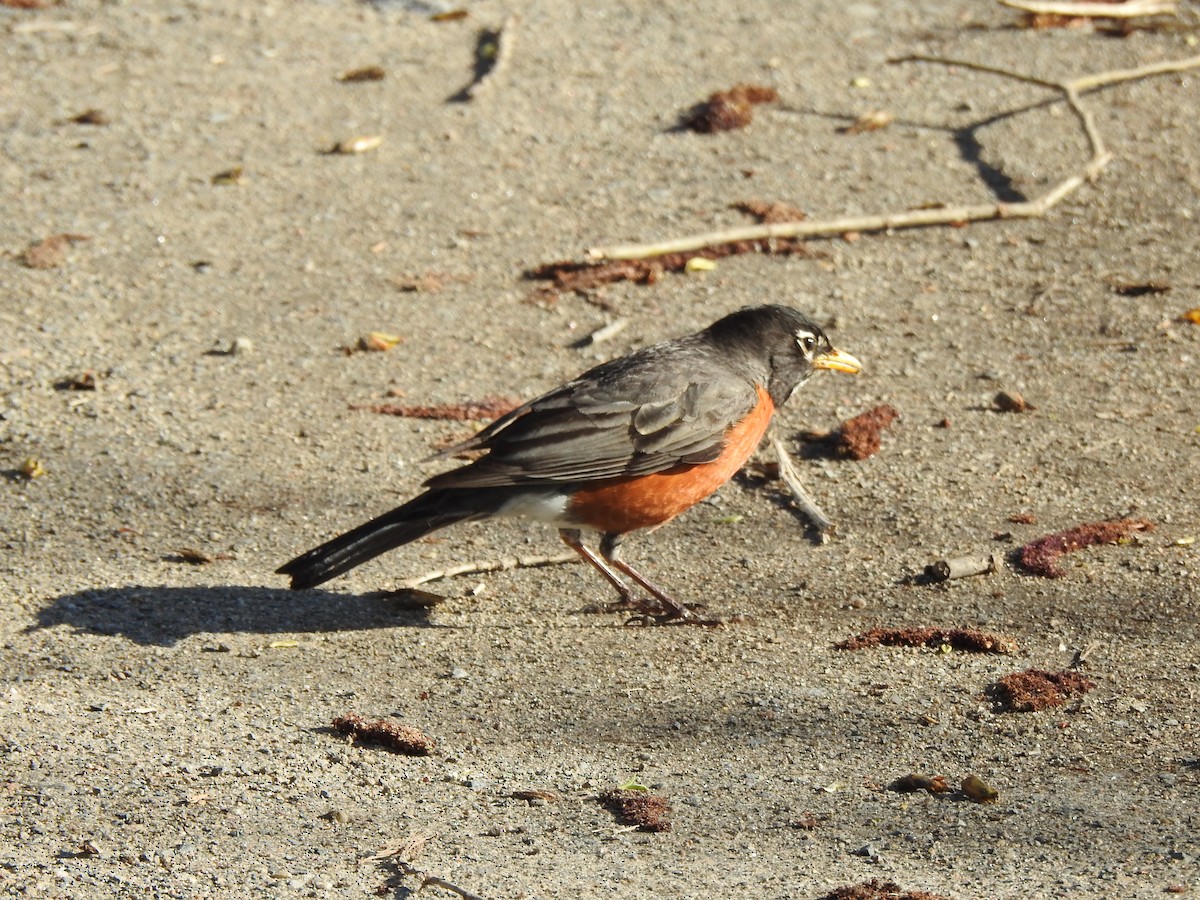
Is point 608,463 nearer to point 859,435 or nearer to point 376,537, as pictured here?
point 376,537

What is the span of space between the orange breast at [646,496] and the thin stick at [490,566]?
35 centimetres

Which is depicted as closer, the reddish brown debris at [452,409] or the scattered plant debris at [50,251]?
the reddish brown debris at [452,409]

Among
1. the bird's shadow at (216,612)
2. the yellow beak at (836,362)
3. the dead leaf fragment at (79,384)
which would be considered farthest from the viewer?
the dead leaf fragment at (79,384)

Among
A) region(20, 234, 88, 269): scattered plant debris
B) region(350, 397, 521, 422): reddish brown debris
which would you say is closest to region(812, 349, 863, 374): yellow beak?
region(350, 397, 521, 422): reddish brown debris

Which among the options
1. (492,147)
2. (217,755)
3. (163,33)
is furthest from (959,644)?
(163,33)

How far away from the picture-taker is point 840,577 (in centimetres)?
543

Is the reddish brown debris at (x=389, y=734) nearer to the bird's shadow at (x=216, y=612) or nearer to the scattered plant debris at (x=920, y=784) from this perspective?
the bird's shadow at (x=216, y=612)

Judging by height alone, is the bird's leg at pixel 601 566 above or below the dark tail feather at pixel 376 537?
below

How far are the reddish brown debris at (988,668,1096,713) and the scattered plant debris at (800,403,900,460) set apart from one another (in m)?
1.67

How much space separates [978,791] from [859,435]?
241 centimetres

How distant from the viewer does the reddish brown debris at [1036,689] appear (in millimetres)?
4496

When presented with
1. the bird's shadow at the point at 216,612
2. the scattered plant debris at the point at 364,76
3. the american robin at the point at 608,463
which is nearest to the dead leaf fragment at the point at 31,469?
the bird's shadow at the point at 216,612

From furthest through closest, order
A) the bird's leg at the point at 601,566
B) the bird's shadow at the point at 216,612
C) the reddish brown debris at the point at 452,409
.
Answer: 1. the reddish brown debris at the point at 452,409
2. the bird's leg at the point at 601,566
3. the bird's shadow at the point at 216,612

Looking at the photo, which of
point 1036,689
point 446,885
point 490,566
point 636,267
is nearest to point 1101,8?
point 636,267
